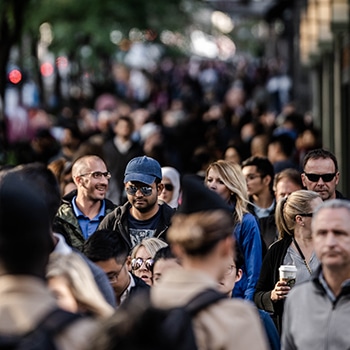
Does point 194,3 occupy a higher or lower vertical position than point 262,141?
higher

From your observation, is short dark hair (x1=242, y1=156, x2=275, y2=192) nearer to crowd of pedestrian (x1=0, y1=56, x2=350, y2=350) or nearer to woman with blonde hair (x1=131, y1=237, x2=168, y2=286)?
crowd of pedestrian (x1=0, y1=56, x2=350, y2=350)

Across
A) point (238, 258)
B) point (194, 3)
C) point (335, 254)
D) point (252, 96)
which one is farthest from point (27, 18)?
point (335, 254)

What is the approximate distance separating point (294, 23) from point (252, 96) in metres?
4.35

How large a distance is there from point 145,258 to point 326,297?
2602mm

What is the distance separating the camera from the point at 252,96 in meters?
47.8

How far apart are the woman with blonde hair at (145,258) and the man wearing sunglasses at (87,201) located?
6.74 ft

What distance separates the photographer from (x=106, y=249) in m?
7.77

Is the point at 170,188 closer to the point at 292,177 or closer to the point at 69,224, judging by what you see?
the point at 292,177

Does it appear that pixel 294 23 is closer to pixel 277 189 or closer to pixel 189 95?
pixel 189 95

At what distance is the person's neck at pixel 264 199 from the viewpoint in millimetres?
13023

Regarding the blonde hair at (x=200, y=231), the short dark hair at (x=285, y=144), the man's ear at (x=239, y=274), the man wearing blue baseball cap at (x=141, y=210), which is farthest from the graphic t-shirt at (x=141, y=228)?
the short dark hair at (x=285, y=144)

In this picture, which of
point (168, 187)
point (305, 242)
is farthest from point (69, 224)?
point (305, 242)

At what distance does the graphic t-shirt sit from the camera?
10586mm

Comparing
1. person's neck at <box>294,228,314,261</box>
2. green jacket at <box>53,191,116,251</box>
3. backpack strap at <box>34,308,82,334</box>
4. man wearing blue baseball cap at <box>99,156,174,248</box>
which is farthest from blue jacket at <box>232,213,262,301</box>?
backpack strap at <box>34,308,82,334</box>
